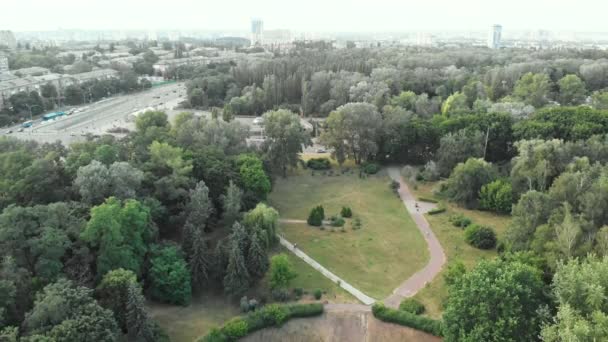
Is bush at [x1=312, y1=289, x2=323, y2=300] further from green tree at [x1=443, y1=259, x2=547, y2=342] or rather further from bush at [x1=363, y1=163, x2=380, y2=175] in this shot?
bush at [x1=363, y1=163, x2=380, y2=175]

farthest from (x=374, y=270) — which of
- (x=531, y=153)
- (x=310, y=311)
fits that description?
(x=531, y=153)

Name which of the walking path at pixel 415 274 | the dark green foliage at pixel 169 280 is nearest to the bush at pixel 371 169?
the walking path at pixel 415 274

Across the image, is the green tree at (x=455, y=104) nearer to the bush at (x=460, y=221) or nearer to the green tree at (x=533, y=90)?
the green tree at (x=533, y=90)

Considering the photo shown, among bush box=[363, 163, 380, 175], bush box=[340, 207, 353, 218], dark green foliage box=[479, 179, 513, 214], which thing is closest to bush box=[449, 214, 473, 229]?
dark green foliage box=[479, 179, 513, 214]

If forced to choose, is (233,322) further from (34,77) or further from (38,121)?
(34,77)

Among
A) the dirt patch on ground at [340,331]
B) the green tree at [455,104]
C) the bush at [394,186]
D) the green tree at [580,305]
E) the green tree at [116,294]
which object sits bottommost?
the dirt patch on ground at [340,331]

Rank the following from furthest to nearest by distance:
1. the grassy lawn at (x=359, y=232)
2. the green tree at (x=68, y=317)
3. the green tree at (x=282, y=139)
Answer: the green tree at (x=282, y=139)
the grassy lawn at (x=359, y=232)
the green tree at (x=68, y=317)

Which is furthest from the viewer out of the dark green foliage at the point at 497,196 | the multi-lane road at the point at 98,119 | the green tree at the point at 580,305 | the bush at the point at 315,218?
the multi-lane road at the point at 98,119
